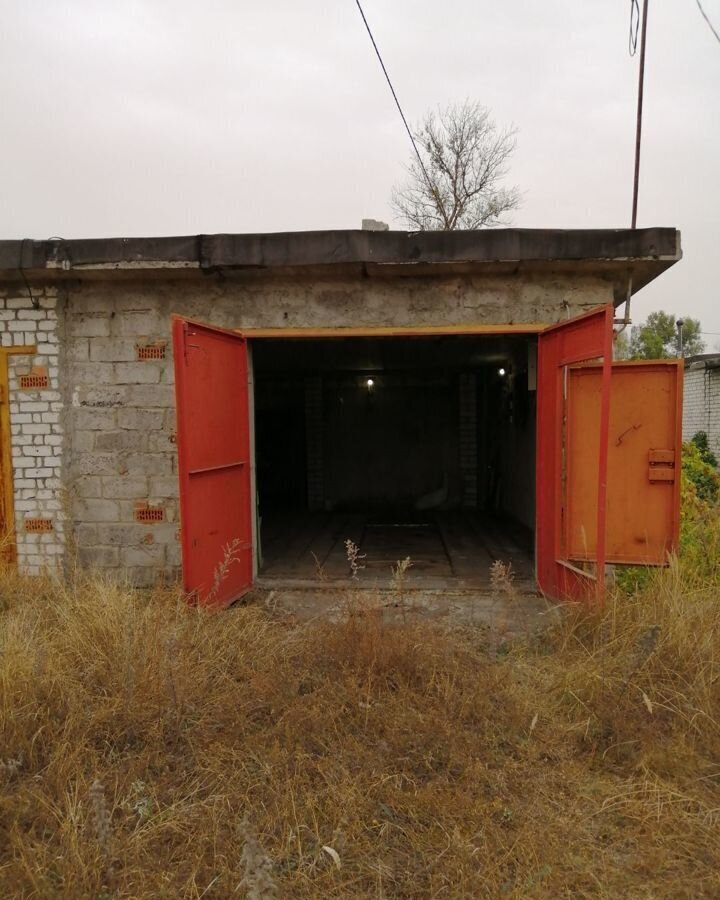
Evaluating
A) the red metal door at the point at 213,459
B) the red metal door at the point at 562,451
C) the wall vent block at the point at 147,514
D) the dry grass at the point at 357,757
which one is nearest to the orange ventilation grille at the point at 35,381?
the wall vent block at the point at 147,514

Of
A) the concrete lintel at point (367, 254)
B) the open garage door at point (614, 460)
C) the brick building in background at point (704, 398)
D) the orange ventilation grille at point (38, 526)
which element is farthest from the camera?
the brick building in background at point (704, 398)

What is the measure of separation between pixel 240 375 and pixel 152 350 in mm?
880

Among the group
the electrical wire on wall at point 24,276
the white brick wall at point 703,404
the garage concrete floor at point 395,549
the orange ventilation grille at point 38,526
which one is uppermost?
the electrical wire on wall at point 24,276

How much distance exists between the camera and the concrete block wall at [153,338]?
5.28 meters

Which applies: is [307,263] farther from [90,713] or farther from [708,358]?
[708,358]

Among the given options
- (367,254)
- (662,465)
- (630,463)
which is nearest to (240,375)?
(367,254)

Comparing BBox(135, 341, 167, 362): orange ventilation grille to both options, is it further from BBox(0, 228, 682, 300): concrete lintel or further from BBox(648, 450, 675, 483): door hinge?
BBox(648, 450, 675, 483): door hinge

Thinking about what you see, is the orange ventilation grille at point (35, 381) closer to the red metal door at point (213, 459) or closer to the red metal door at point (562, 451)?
the red metal door at point (213, 459)

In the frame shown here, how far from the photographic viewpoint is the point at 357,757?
2807 millimetres

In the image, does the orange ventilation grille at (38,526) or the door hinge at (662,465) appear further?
the orange ventilation grille at (38,526)

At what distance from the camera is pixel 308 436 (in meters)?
11.3

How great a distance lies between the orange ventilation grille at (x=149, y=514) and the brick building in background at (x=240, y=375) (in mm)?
21

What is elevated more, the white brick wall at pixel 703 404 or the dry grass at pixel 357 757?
the white brick wall at pixel 703 404

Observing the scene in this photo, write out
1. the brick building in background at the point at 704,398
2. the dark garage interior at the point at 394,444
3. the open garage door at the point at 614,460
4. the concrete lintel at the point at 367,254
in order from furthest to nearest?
the brick building in background at the point at 704,398, the dark garage interior at the point at 394,444, the concrete lintel at the point at 367,254, the open garage door at the point at 614,460
